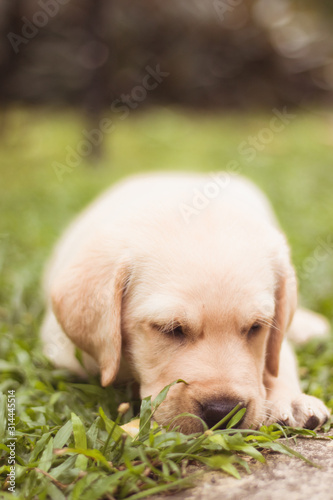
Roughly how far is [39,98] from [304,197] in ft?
29.7

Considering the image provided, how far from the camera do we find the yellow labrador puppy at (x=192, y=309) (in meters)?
2.86

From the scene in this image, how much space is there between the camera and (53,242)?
6660 mm

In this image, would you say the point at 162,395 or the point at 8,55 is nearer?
the point at 162,395

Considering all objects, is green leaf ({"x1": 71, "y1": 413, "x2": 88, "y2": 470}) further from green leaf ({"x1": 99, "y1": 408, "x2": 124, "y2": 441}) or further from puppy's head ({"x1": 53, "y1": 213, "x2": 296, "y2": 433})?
puppy's head ({"x1": 53, "y1": 213, "x2": 296, "y2": 433})

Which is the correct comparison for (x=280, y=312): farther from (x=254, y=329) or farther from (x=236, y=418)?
(x=236, y=418)

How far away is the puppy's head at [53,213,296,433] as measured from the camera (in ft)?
9.27

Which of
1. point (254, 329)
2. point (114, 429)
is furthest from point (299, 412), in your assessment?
point (114, 429)

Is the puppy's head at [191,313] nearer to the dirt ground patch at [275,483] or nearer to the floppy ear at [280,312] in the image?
the floppy ear at [280,312]

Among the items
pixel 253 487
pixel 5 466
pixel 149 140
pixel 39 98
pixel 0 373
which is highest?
pixel 253 487

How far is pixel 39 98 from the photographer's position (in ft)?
49.4

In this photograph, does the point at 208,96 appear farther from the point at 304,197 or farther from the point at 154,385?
the point at 154,385

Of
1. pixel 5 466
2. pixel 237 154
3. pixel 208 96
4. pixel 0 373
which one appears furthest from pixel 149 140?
pixel 5 466

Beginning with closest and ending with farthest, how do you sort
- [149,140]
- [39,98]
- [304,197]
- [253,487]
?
[253,487] → [304,197] → [149,140] → [39,98]

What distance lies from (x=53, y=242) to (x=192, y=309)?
4082mm
